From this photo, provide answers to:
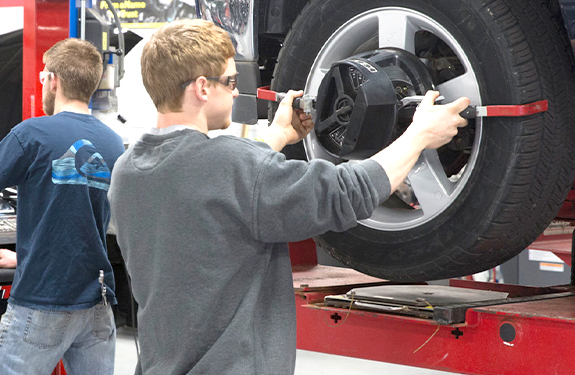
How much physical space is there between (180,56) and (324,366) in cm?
411

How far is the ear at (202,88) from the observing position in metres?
1.42

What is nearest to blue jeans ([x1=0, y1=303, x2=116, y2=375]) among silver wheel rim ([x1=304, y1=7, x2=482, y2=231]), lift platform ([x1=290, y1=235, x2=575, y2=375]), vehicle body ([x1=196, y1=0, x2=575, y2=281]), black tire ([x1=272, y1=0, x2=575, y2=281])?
lift platform ([x1=290, y1=235, x2=575, y2=375])

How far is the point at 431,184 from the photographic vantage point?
1.87 m

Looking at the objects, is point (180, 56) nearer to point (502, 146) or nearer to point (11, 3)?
point (502, 146)

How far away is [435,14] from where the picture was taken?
179cm

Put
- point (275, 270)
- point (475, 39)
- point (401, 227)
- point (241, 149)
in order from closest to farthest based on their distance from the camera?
point (241, 149) → point (275, 270) → point (475, 39) → point (401, 227)

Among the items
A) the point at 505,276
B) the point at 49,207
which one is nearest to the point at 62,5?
the point at 49,207

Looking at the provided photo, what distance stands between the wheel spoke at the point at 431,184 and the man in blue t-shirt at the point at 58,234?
43.5 inches

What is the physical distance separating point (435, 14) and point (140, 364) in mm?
1121

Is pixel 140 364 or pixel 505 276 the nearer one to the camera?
pixel 140 364

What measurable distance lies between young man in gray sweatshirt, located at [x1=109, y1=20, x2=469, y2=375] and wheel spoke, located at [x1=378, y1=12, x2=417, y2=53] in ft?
1.59

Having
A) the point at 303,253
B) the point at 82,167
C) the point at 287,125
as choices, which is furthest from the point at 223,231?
the point at 303,253

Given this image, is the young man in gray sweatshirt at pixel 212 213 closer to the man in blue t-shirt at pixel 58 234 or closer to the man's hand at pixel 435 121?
the man's hand at pixel 435 121

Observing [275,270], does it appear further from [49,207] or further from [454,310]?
[49,207]
